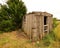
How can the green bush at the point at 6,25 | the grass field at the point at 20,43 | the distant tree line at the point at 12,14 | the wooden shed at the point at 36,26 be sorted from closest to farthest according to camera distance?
the grass field at the point at 20,43 < the wooden shed at the point at 36,26 < the green bush at the point at 6,25 < the distant tree line at the point at 12,14

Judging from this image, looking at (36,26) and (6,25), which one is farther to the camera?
(6,25)

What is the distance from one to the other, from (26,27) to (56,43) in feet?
10.1

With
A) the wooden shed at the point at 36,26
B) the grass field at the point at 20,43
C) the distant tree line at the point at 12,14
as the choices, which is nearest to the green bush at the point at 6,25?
the distant tree line at the point at 12,14

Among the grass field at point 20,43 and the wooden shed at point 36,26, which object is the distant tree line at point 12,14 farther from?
the wooden shed at point 36,26

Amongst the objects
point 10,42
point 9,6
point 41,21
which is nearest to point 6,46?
point 10,42

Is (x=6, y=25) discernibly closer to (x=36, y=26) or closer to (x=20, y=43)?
(x=36, y=26)

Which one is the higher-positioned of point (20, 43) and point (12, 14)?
point (12, 14)

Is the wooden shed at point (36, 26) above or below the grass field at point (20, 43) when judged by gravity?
above

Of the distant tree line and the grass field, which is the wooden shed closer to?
the grass field

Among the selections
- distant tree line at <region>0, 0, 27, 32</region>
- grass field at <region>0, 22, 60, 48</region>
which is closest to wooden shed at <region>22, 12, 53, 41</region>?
grass field at <region>0, 22, 60, 48</region>

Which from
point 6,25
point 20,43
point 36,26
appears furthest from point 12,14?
point 20,43

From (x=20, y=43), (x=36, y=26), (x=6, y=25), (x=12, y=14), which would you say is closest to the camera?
(x=20, y=43)

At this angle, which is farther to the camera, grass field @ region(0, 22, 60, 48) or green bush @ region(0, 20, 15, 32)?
green bush @ region(0, 20, 15, 32)

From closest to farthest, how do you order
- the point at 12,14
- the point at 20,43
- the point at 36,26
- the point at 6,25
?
1. the point at 20,43
2. the point at 36,26
3. the point at 6,25
4. the point at 12,14
